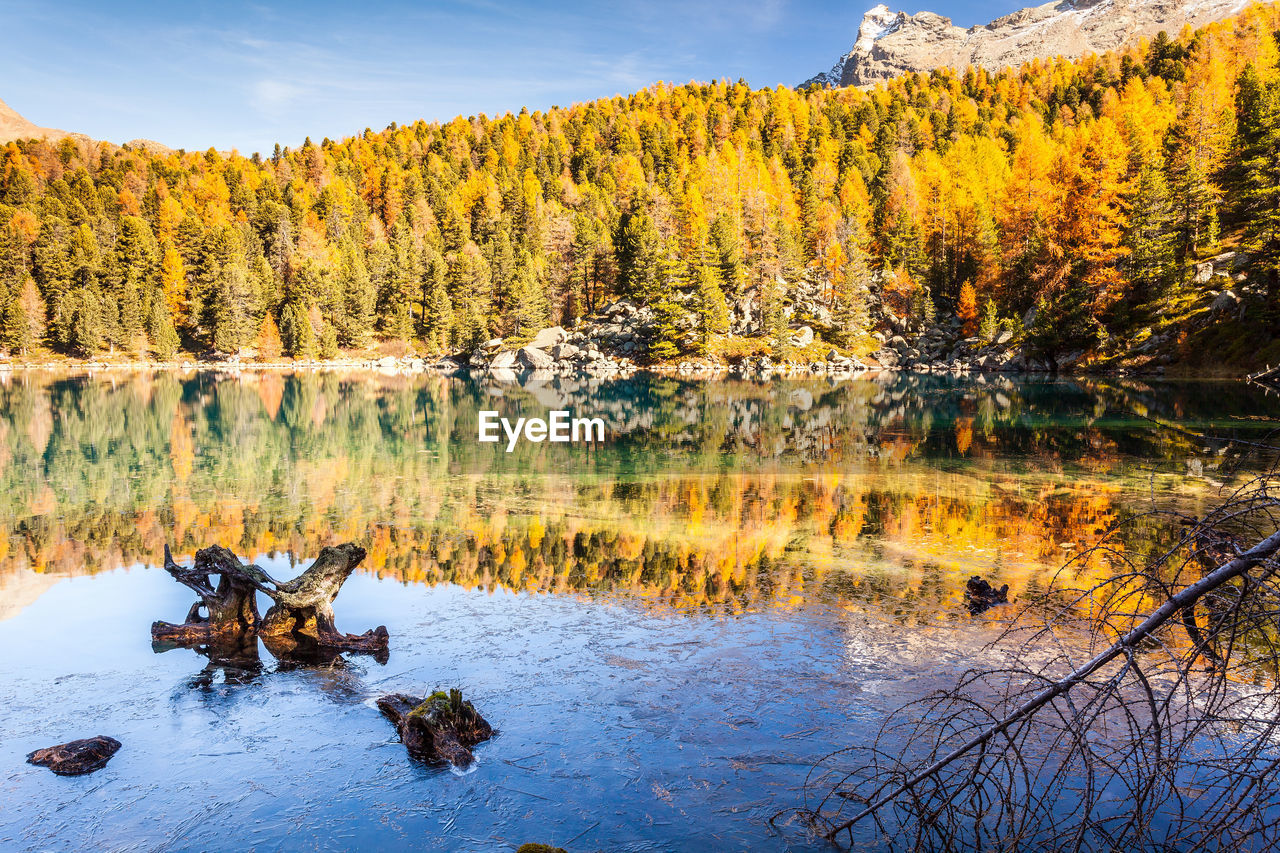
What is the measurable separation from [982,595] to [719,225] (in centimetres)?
9092

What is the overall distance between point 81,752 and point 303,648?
3.35 m

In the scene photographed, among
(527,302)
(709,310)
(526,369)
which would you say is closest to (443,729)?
(709,310)

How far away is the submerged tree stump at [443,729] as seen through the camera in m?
8.26

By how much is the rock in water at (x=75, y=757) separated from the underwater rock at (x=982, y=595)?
454 inches

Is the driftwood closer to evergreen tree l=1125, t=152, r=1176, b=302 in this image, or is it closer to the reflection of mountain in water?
the reflection of mountain in water

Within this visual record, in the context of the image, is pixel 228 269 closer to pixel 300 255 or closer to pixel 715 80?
pixel 300 255

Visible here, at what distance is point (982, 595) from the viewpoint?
1252 cm

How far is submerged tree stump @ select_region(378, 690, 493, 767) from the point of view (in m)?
8.26

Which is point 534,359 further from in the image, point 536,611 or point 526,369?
point 536,611

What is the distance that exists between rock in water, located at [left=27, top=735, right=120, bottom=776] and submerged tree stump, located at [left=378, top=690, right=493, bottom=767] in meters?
3.04

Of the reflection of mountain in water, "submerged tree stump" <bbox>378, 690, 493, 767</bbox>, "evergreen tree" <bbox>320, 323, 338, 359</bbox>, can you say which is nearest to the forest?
"evergreen tree" <bbox>320, 323, 338, 359</bbox>

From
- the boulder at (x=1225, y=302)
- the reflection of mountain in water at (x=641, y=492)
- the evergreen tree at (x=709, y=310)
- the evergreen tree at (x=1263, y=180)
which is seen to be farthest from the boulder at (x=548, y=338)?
the evergreen tree at (x=1263, y=180)

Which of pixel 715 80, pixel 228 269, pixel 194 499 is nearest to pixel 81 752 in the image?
pixel 194 499

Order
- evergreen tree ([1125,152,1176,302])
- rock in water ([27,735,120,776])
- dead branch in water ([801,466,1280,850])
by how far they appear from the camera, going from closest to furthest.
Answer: dead branch in water ([801,466,1280,850]) → rock in water ([27,735,120,776]) → evergreen tree ([1125,152,1176,302])
